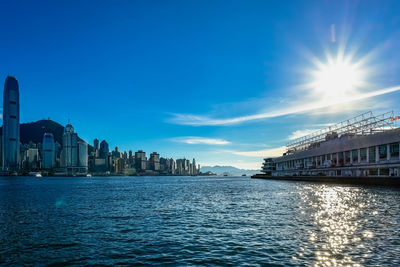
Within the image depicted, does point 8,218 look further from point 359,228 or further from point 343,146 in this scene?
point 343,146

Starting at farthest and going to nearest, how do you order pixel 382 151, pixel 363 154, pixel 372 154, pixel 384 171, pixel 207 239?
pixel 363 154
pixel 372 154
pixel 382 151
pixel 384 171
pixel 207 239

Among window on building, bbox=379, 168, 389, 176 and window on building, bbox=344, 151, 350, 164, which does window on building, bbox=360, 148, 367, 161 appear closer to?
window on building, bbox=379, 168, 389, 176

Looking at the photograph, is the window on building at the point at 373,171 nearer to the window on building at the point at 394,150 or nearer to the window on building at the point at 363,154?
the window on building at the point at 363,154

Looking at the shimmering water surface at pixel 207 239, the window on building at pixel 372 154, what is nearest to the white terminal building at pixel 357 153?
the window on building at pixel 372 154

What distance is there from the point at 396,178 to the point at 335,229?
7171cm

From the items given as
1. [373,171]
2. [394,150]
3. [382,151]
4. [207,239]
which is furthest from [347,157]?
[207,239]

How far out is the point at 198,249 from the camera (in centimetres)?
2109

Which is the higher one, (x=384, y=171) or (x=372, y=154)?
(x=372, y=154)

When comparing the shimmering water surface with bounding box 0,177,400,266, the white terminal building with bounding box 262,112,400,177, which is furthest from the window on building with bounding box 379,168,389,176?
the shimmering water surface with bounding box 0,177,400,266

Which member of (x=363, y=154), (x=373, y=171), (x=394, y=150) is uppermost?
(x=394, y=150)

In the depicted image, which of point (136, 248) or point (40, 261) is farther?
point (136, 248)

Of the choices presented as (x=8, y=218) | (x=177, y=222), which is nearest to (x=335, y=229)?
(x=177, y=222)

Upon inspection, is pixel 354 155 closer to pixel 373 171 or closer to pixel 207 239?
pixel 373 171

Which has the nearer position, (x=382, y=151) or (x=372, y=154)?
(x=382, y=151)
